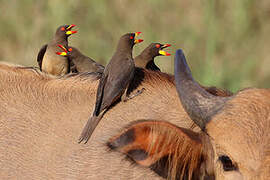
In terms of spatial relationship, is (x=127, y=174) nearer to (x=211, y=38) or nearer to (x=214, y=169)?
(x=214, y=169)

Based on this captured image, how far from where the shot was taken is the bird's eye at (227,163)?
301 cm

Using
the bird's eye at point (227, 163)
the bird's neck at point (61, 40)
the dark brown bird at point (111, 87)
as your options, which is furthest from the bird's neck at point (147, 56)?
the bird's eye at point (227, 163)

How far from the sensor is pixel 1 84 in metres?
4.45

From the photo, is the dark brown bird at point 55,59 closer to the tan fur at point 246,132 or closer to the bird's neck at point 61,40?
the bird's neck at point 61,40

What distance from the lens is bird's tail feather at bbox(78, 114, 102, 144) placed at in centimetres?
381

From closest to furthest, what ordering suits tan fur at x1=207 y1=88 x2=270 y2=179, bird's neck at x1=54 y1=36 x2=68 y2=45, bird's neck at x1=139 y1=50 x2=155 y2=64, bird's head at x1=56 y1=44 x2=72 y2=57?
1. tan fur at x1=207 y1=88 x2=270 y2=179
2. bird's head at x1=56 y1=44 x2=72 y2=57
3. bird's neck at x1=139 y1=50 x2=155 y2=64
4. bird's neck at x1=54 y1=36 x2=68 y2=45

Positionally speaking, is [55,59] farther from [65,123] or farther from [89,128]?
[89,128]

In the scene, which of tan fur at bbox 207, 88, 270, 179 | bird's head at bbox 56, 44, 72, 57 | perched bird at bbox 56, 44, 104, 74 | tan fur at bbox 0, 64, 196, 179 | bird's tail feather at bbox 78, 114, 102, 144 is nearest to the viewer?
tan fur at bbox 207, 88, 270, 179

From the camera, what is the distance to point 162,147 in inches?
128

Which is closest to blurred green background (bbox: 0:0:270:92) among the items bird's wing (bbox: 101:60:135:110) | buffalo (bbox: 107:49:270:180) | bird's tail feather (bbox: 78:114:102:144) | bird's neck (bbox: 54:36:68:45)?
bird's neck (bbox: 54:36:68:45)

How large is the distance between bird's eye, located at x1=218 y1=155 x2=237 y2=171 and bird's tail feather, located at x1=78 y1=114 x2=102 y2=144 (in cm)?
114

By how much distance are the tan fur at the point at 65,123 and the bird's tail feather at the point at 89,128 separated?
0.03m

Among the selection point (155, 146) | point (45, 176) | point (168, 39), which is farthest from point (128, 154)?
point (168, 39)

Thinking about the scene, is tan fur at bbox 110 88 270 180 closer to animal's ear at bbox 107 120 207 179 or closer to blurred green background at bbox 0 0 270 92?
animal's ear at bbox 107 120 207 179
